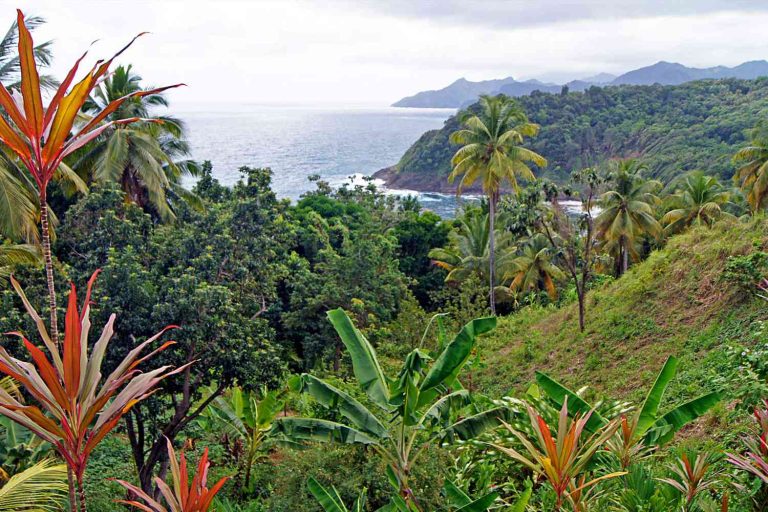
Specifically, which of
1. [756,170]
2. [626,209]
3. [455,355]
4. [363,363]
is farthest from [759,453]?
[756,170]

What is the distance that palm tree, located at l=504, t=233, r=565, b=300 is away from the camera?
26938 millimetres

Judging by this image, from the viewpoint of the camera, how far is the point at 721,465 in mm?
7395

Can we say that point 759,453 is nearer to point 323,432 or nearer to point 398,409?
point 398,409

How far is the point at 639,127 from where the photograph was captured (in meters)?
85.1

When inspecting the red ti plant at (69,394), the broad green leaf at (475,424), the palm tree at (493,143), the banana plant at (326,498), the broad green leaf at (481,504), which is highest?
the palm tree at (493,143)

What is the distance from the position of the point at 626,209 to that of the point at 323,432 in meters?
20.2

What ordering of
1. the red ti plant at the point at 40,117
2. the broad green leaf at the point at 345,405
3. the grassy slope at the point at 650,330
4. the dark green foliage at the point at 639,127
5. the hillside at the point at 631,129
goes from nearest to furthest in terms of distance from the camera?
1. the red ti plant at the point at 40,117
2. the broad green leaf at the point at 345,405
3. the grassy slope at the point at 650,330
4. the dark green foliage at the point at 639,127
5. the hillside at the point at 631,129

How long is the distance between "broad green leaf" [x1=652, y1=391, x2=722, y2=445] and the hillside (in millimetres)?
62271

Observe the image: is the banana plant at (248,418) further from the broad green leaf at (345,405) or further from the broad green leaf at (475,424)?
the broad green leaf at (475,424)

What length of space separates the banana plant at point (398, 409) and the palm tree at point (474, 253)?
19.5 meters

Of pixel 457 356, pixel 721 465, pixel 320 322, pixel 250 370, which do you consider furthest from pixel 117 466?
pixel 721 465

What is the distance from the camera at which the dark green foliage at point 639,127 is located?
68688 mm

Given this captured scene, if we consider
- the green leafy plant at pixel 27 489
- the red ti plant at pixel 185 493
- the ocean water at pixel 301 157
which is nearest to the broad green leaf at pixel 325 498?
the green leafy plant at pixel 27 489

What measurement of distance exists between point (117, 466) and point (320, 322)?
24.8ft
